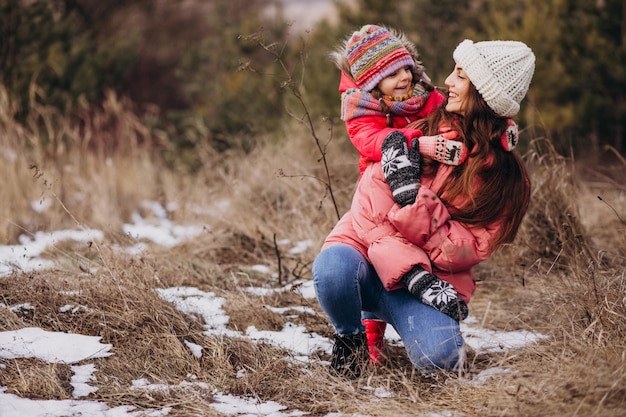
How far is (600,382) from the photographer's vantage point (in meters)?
1.83

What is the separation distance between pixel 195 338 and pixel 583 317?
1.59 m

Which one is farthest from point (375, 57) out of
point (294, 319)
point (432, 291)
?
point (294, 319)

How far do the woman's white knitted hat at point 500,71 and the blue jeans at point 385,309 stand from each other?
75 centimetres

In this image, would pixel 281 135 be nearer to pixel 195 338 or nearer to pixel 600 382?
pixel 195 338

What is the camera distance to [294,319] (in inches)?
122

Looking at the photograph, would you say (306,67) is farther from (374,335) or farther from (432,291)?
(432,291)

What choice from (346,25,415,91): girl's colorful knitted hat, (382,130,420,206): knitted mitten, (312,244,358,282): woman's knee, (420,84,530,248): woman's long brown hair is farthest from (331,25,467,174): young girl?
(312,244,358,282): woman's knee

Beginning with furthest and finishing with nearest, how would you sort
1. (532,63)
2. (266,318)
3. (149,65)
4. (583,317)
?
1. (149,65)
2. (266,318)
3. (583,317)
4. (532,63)

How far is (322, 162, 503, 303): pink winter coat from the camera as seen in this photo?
229cm

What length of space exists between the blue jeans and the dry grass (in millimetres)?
106

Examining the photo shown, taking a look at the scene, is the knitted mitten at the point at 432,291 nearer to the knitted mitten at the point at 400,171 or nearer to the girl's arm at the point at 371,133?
the knitted mitten at the point at 400,171

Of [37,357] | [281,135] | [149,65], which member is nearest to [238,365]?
[37,357]

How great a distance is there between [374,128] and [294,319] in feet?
3.57

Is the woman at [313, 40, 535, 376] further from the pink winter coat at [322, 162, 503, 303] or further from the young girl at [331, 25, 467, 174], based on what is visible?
the young girl at [331, 25, 467, 174]
